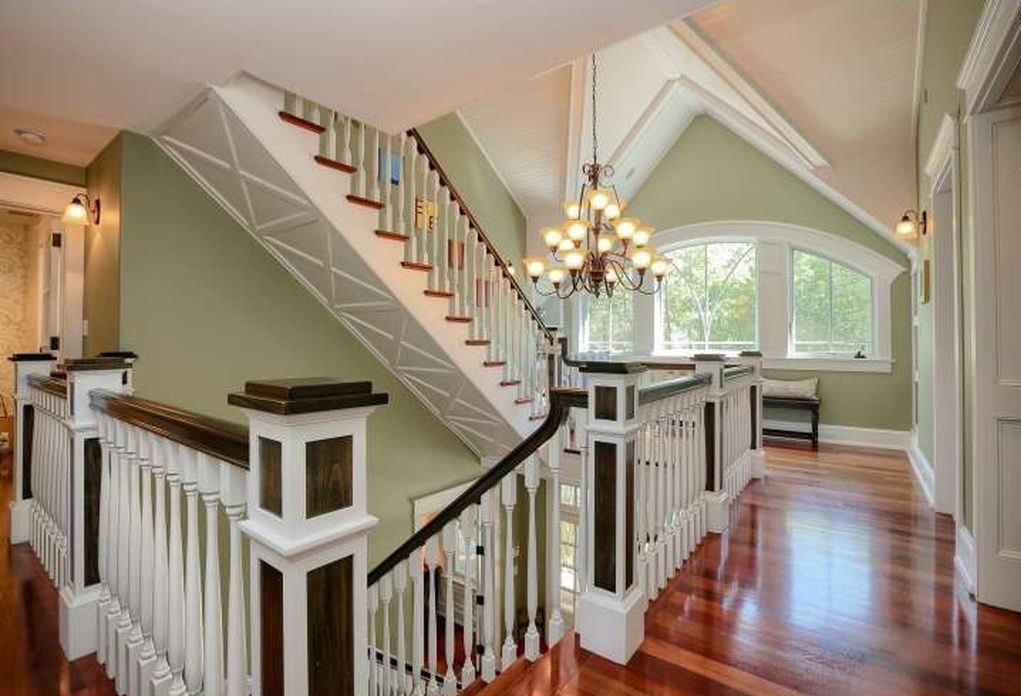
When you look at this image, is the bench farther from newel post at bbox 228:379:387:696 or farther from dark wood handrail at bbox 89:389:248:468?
dark wood handrail at bbox 89:389:248:468

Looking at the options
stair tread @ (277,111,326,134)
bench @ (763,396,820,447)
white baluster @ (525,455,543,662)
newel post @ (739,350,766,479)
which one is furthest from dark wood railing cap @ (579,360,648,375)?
bench @ (763,396,820,447)

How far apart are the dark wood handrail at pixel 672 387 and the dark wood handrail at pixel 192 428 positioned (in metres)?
1.40

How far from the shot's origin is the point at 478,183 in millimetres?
6750

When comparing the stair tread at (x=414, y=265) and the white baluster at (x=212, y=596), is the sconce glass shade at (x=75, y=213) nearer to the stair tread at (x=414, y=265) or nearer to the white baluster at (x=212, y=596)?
the stair tread at (x=414, y=265)

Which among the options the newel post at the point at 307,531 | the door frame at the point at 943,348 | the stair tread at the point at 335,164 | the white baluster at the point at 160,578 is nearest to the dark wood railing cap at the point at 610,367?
the newel post at the point at 307,531

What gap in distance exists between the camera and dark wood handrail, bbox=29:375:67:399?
2051mm

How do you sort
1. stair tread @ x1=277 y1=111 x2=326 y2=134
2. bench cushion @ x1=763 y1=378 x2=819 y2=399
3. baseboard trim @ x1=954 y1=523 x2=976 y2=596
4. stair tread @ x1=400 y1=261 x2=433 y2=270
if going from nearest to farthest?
1. baseboard trim @ x1=954 y1=523 x2=976 y2=596
2. stair tread @ x1=277 y1=111 x2=326 y2=134
3. stair tread @ x1=400 y1=261 x2=433 y2=270
4. bench cushion @ x1=763 y1=378 x2=819 y2=399

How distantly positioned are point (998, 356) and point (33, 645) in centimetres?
404

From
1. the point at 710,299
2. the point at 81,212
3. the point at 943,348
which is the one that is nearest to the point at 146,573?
the point at 81,212

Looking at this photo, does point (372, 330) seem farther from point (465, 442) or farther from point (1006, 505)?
point (1006, 505)

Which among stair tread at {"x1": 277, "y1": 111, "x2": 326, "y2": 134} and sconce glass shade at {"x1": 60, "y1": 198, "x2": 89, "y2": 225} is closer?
stair tread at {"x1": 277, "y1": 111, "x2": 326, "y2": 134}

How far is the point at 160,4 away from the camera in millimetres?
1988

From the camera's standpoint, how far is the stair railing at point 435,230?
3.03 m

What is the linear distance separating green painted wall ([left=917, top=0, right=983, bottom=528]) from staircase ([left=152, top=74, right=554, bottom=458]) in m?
2.84
